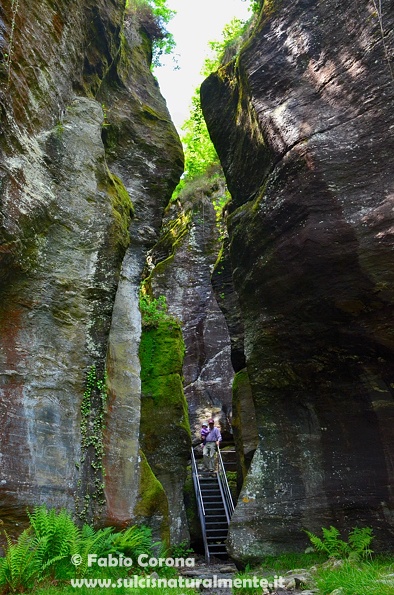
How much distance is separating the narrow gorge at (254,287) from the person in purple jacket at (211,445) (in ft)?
8.42

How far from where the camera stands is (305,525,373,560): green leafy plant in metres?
7.12

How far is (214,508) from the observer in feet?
39.4

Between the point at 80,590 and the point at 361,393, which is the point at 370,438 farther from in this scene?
the point at 80,590

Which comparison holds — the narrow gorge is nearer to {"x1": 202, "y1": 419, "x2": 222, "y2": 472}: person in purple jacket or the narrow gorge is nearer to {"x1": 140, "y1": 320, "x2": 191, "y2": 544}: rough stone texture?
{"x1": 140, "y1": 320, "x2": 191, "y2": 544}: rough stone texture

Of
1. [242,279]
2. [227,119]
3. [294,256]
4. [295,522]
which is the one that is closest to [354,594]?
[295,522]

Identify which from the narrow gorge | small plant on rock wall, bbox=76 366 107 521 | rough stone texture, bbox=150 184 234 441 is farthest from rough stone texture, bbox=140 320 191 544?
rough stone texture, bbox=150 184 234 441

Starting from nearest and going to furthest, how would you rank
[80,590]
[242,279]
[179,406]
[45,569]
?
1. [80,590]
2. [45,569]
3. [242,279]
4. [179,406]

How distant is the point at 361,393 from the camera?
8.57 meters

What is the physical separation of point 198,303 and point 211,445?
6737mm

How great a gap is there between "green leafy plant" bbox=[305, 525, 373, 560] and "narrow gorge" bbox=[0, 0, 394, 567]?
36 cm

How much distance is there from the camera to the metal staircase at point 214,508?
11.1 meters

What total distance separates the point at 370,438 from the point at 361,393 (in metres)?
0.74

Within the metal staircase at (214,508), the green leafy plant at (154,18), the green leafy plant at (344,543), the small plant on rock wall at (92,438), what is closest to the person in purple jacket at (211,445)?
the metal staircase at (214,508)

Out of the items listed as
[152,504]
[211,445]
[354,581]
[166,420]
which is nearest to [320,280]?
[152,504]
